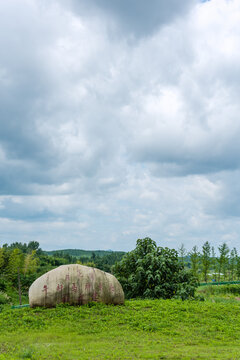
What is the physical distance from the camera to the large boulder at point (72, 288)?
14.5 metres

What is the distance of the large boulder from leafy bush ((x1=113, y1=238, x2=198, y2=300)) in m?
4.61

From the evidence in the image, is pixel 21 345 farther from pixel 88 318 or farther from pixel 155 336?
pixel 155 336

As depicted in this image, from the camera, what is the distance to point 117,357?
8.66m

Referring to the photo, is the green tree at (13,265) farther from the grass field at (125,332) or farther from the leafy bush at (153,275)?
the grass field at (125,332)

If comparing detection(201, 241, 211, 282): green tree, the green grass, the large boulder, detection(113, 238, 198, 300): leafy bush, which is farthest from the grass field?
detection(201, 241, 211, 282): green tree

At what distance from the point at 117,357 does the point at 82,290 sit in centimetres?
629

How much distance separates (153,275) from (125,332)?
27.1 ft

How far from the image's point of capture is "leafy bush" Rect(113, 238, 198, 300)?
758 inches

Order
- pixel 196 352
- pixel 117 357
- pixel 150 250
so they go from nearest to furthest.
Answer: pixel 117 357 < pixel 196 352 < pixel 150 250

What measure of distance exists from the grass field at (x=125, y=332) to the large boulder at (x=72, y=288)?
0.43 meters

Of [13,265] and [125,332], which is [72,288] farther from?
[13,265]

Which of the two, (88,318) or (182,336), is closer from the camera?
(182,336)

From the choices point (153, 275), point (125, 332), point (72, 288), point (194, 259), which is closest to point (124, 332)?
point (125, 332)

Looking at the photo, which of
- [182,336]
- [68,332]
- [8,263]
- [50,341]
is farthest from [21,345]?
[8,263]
